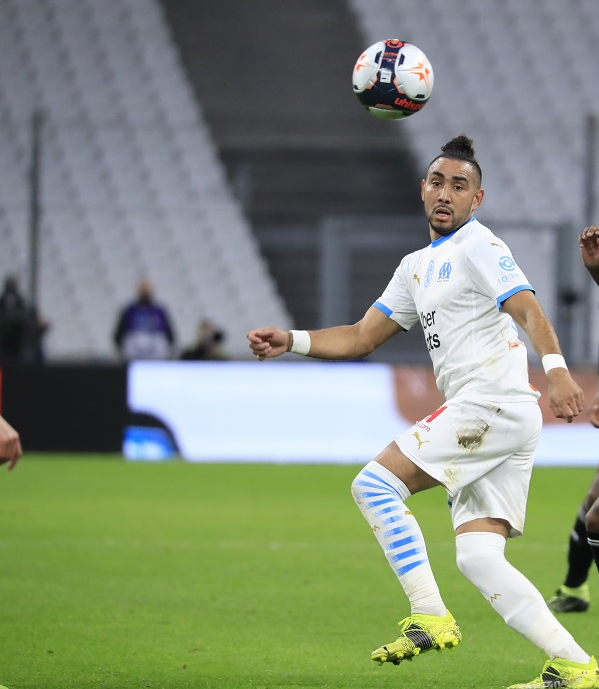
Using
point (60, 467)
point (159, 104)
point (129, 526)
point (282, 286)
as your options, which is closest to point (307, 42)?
point (159, 104)

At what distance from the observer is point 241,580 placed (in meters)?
8.03

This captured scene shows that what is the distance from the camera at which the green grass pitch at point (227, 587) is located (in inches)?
218

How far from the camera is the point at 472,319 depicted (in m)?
5.16

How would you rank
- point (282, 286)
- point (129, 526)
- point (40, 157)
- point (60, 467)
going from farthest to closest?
1. point (282, 286)
2. point (40, 157)
3. point (60, 467)
4. point (129, 526)

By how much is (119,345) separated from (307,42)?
8.65 meters

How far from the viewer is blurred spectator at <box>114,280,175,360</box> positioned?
16.9 m

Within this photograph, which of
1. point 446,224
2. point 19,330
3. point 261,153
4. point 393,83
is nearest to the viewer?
point 446,224

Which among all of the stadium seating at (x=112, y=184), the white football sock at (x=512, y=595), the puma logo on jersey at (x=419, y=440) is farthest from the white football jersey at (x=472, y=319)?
the stadium seating at (x=112, y=184)

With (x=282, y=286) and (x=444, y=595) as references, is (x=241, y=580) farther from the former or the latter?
(x=282, y=286)

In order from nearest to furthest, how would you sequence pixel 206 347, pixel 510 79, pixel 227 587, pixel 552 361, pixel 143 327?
pixel 552 361
pixel 227 587
pixel 206 347
pixel 143 327
pixel 510 79

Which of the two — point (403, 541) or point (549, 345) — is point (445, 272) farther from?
point (403, 541)

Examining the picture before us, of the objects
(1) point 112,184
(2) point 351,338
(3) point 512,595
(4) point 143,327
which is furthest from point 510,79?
(3) point 512,595

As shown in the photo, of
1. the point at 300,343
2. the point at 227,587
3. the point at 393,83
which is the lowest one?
the point at 227,587

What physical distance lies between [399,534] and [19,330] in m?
11.5
